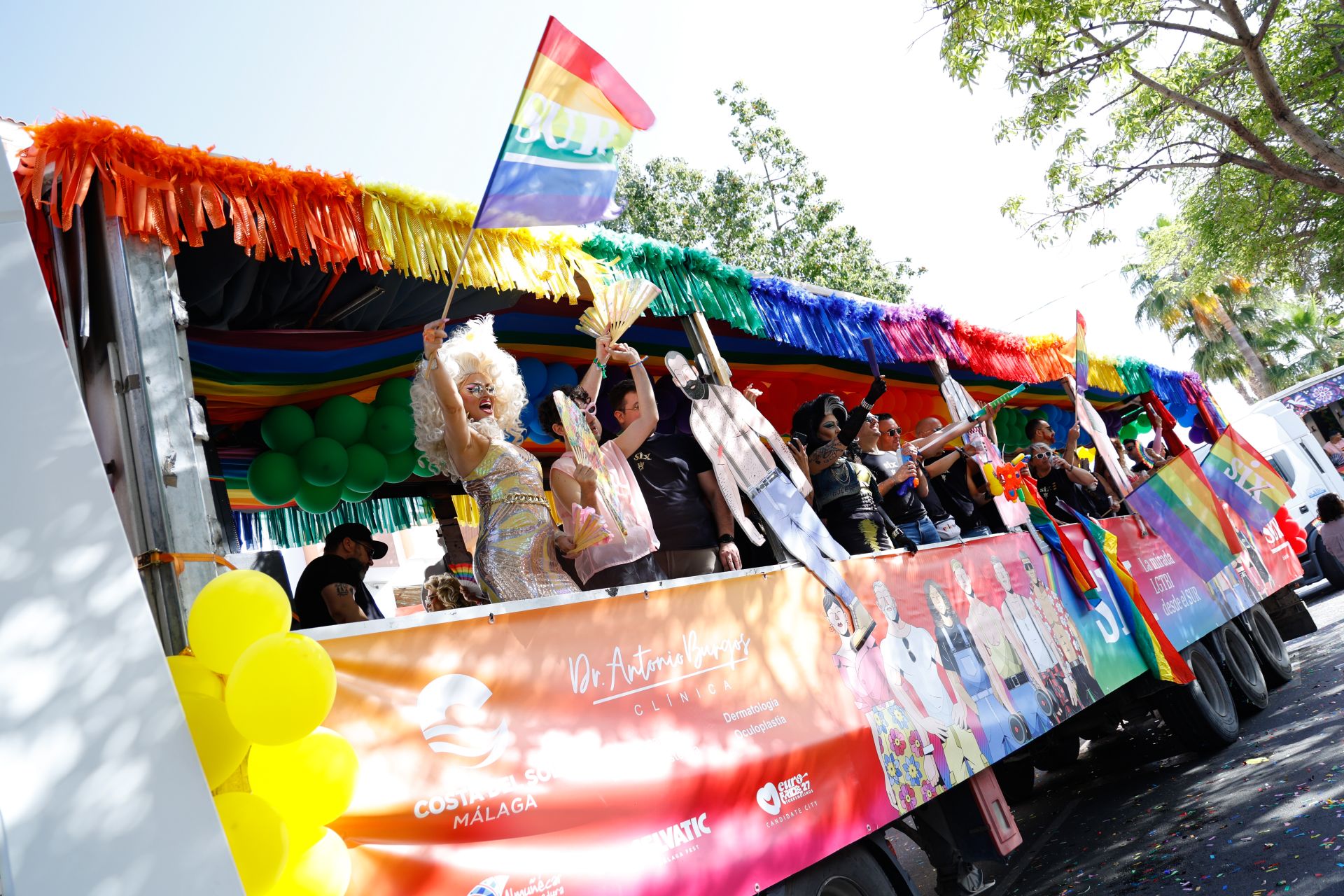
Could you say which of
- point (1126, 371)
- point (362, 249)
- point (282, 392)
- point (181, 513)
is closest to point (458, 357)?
point (362, 249)

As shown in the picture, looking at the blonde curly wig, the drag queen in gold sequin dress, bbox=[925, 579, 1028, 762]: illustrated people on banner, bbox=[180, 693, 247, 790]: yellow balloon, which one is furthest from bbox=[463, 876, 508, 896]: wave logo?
bbox=[925, 579, 1028, 762]: illustrated people on banner

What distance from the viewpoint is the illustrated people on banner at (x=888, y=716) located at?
368 cm

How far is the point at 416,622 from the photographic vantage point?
238 centimetres

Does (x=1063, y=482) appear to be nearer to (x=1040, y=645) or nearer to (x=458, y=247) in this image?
(x=1040, y=645)

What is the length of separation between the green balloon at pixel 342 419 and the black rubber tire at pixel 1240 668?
703 centimetres

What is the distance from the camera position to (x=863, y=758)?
11.6ft

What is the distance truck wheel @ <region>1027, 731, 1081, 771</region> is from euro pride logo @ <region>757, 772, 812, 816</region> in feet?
14.9

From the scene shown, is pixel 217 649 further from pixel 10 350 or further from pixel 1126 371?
pixel 1126 371

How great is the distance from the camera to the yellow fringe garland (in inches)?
122

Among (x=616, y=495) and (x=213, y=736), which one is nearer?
(x=213, y=736)

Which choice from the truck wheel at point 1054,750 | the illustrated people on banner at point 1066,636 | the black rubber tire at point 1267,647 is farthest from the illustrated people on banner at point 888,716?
the black rubber tire at point 1267,647

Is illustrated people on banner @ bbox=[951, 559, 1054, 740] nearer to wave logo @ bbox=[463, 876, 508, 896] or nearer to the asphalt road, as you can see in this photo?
the asphalt road

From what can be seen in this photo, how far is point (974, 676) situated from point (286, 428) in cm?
375

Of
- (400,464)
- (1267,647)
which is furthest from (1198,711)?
(400,464)
